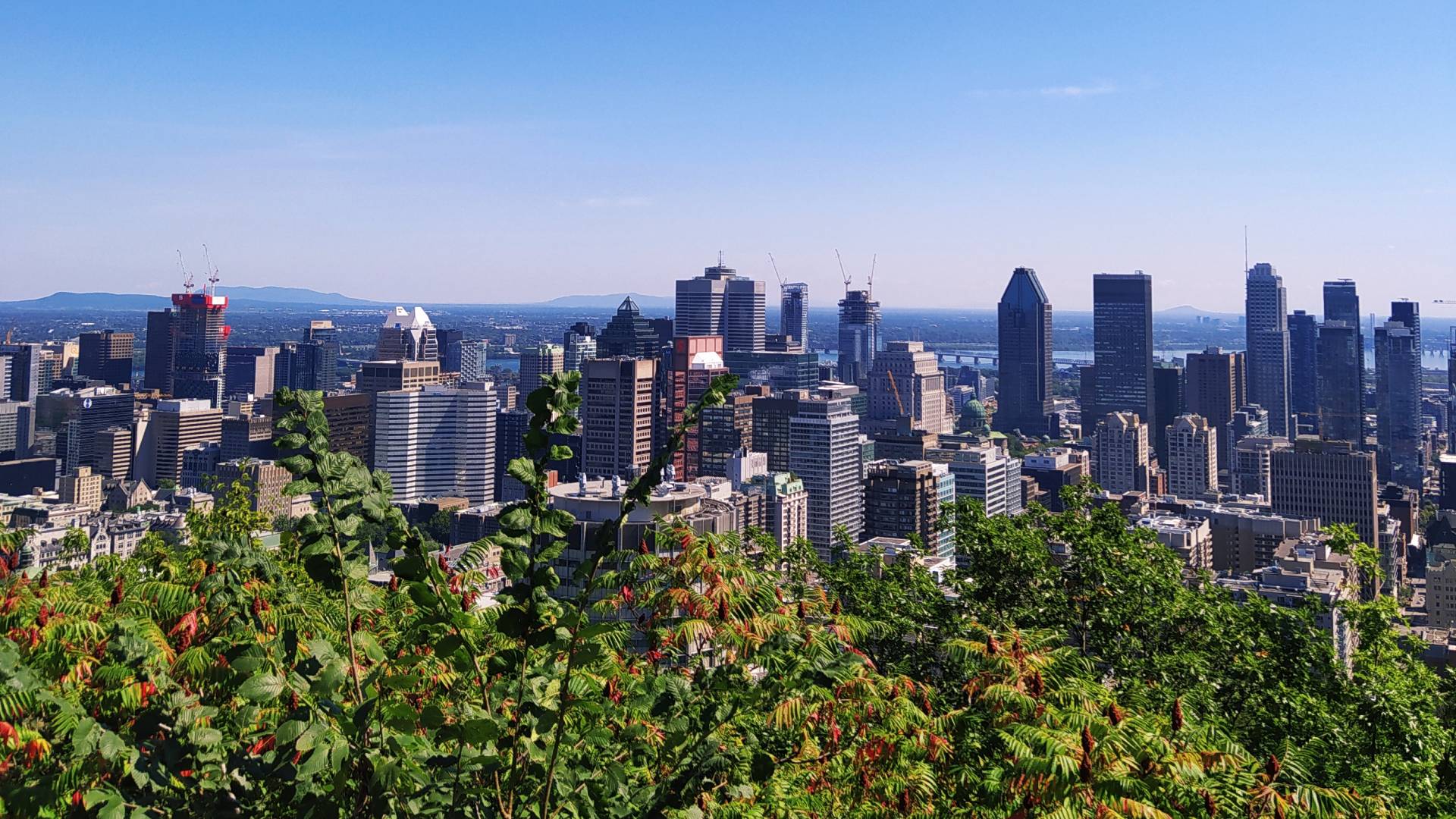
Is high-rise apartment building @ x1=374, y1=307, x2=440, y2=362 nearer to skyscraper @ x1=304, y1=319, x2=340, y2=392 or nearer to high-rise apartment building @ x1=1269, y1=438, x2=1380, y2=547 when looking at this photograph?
skyscraper @ x1=304, y1=319, x2=340, y2=392

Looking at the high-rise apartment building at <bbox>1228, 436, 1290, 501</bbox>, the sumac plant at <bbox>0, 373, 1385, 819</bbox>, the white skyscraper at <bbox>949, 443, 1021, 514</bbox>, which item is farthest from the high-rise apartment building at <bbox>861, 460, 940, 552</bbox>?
the sumac plant at <bbox>0, 373, 1385, 819</bbox>

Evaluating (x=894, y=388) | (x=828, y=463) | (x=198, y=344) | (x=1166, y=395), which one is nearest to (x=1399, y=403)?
(x=1166, y=395)

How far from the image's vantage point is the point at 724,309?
174 m

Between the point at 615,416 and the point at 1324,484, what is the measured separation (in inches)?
2252

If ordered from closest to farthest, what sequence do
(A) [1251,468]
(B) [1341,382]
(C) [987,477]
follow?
1. (C) [987,477]
2. (A) [1251,468]
3. (B) [1341,382]

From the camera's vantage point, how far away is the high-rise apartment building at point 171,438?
98.6 meters

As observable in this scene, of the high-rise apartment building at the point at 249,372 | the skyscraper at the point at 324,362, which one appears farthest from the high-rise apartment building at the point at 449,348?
the high-rise apartment building at the point at 249,372

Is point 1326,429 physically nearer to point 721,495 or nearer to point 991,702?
point 721,495

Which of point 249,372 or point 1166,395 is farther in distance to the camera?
point 1166,395

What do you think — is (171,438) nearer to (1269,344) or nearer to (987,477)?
(987,477)

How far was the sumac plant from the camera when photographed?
109 inches

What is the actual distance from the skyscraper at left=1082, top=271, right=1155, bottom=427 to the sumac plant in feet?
502

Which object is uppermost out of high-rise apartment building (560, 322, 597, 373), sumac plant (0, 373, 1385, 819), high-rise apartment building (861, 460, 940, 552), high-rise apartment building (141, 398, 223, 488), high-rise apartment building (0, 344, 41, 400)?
high-rise apartment building (560, 322, 597, 373)

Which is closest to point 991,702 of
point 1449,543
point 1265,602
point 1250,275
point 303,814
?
point 303,814
